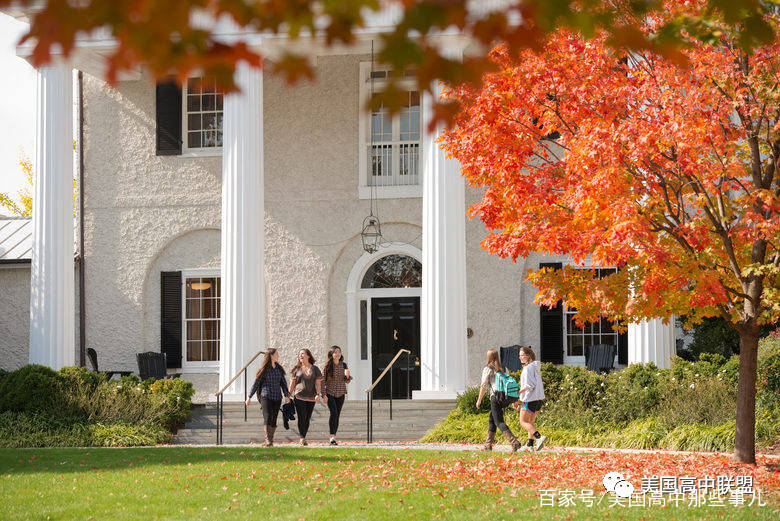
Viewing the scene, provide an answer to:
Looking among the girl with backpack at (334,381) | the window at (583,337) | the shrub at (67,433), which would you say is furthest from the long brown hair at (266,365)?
the window at (583,337)

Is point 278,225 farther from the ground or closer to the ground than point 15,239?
farther from the ground

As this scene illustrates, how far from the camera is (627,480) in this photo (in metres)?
9.14

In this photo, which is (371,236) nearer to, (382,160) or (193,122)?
(382,160)

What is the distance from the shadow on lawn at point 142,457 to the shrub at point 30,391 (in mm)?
1896

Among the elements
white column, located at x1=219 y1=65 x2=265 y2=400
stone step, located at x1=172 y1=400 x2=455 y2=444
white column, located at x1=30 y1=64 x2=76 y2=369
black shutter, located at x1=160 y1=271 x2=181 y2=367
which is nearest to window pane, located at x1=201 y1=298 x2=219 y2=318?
black shutter, located at x1=160 y1=271 x2=181 y2=367

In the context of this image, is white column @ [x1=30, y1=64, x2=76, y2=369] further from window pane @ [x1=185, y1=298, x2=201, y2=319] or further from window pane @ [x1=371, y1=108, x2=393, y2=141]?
window pane @ [x1=371, y1=108, x2=393, y2=141]

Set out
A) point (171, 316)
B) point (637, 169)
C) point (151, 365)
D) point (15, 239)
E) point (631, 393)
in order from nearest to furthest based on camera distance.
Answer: point (637, 169) < point (631, 393) < point (151, 365) < point (171, 316) < point (15, 239)

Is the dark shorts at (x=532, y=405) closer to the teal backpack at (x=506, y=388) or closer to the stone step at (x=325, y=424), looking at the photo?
the teal backpack at (x=506, y=388)

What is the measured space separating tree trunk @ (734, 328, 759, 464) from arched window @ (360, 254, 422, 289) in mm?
10309

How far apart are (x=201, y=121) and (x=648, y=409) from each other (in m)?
11.8

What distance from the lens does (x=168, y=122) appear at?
20.3 m

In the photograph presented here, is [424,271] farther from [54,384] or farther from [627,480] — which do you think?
[627,480]

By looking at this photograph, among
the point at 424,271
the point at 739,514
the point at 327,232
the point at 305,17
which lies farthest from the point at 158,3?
the point at 327,232

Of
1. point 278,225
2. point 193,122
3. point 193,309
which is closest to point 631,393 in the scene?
point 278,225
